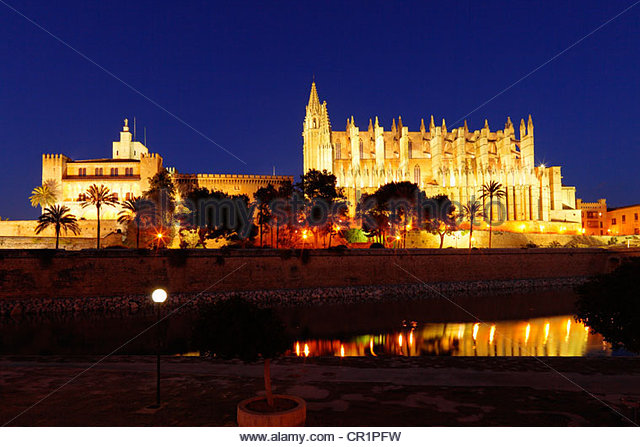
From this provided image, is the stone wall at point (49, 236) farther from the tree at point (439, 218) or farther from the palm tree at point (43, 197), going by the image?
the tree at point (439, 218)

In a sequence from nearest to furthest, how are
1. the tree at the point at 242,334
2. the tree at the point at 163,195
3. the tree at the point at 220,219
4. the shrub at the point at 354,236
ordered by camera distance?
the tree at the point at 242,334
the tree at the point at 220,219
the tree at the point at 163,195
the shrub at the point at 354,236

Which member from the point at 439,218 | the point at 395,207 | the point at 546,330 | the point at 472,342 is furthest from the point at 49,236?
the point at 546,330

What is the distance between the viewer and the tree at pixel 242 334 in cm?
619

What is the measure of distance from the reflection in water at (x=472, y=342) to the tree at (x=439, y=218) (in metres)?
30.0

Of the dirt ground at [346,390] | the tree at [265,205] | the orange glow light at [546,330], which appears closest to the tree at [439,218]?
the tree at [265,205]

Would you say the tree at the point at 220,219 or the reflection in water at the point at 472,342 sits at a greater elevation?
the tree at the point at 220,219

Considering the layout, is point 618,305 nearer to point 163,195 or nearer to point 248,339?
point 248,339

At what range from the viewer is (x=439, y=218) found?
174 feet

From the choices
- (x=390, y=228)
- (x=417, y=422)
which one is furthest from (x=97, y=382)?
(x=390, y=228)

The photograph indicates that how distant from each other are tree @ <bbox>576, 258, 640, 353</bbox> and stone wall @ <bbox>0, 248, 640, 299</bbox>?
1004 inches

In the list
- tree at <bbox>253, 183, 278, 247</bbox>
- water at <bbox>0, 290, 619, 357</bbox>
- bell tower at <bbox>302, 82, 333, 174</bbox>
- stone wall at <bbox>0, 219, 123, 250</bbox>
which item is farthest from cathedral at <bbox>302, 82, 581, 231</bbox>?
water at <bbox>0, 290, 619, 357</bbox>

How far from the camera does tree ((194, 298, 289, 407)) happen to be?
20.3ft

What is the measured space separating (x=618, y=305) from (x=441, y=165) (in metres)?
66.8
